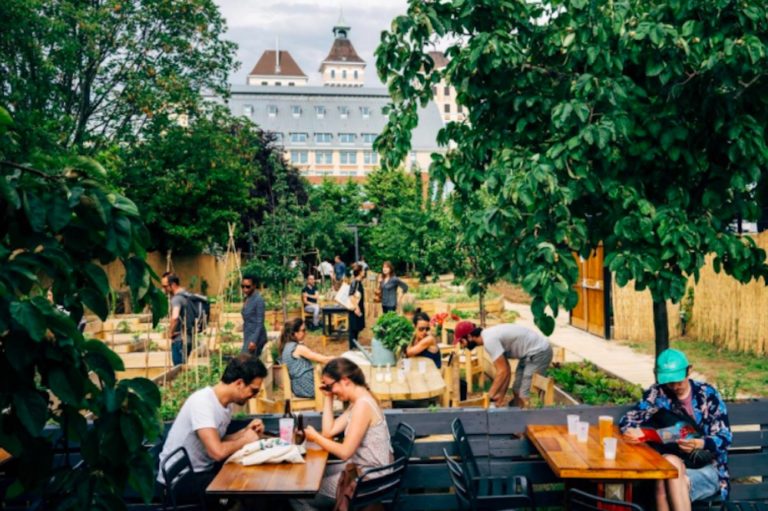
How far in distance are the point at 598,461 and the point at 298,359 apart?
12.5 ft

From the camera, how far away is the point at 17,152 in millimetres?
2346

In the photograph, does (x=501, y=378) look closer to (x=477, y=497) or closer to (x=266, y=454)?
(x=477, y=497)

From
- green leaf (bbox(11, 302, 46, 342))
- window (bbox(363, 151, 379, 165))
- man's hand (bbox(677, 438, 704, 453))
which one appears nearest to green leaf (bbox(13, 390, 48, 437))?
green leaf (bbox(11, 302, 46, 342))

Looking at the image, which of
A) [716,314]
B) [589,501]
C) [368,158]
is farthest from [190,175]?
[368,158]

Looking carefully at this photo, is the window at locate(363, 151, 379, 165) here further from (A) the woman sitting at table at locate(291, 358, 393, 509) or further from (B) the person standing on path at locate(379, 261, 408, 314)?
(A) the woman sitting at table at locate(291, 358, 393, 509)

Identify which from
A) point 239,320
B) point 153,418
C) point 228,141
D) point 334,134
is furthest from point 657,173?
point 334,134

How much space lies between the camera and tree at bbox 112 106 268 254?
75.6 feet

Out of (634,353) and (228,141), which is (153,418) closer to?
(634,353)

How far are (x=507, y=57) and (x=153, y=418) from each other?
3581mm

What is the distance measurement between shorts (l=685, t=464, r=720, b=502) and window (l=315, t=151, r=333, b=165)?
81.8 metres

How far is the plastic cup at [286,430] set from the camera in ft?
15.9

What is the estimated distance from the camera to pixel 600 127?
446cm

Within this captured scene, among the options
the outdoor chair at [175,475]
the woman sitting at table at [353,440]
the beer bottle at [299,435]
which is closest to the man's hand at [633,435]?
the woman sitting at table at [353,440]

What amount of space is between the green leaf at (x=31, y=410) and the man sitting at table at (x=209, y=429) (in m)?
2.67
